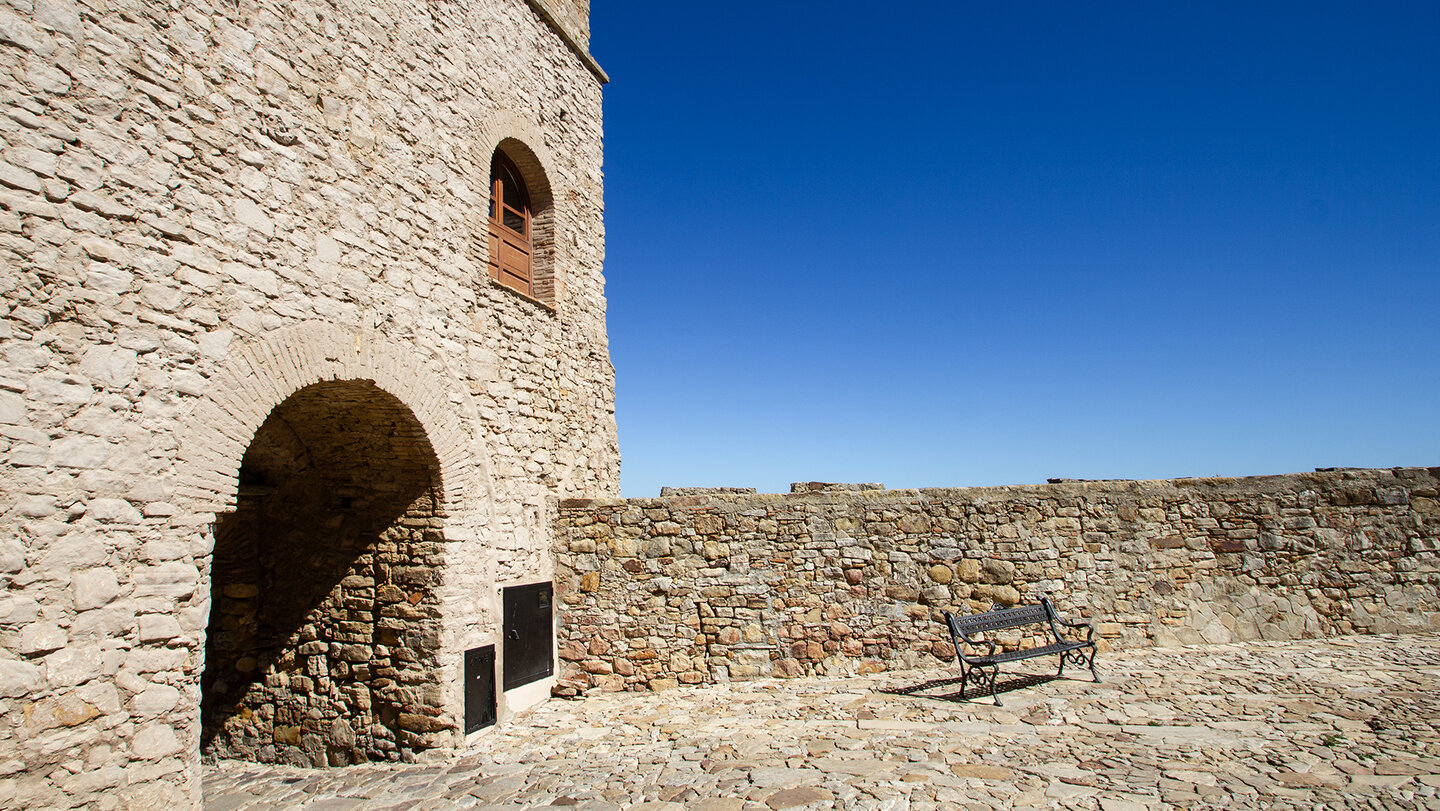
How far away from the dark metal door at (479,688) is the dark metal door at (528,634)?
1.09 ft

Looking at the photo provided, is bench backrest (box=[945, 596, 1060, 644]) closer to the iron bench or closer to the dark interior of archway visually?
the iron bench

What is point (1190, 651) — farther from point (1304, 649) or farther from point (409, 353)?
point (409, 353)

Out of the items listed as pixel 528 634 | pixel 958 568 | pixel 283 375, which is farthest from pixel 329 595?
pixel 958 568

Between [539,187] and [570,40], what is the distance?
1.99 meters

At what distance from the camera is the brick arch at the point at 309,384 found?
→ 14.0 ft

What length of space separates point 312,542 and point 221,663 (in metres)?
1.27

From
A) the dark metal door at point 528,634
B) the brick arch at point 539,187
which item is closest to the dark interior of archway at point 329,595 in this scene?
the dark metal door at point 528,634

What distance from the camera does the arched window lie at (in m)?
7.43

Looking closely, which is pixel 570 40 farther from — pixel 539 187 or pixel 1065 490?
pixel 1065 490

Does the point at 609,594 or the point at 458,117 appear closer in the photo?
the point at 458,117

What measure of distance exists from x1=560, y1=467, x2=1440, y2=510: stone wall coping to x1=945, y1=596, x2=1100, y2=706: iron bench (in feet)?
3.92

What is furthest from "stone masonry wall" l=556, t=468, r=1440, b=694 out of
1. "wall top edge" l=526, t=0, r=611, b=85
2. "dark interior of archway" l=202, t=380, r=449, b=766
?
"wall top edge" l=526, t=0, r=611, b=85

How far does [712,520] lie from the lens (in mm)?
7598

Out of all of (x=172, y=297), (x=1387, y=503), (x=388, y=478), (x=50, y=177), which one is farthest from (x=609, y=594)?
(x=1387, y=503)
